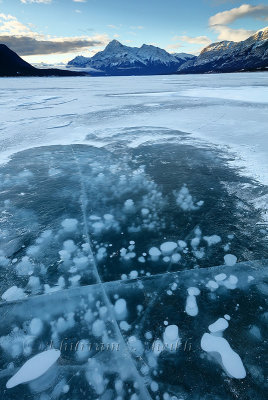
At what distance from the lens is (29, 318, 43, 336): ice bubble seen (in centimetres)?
182

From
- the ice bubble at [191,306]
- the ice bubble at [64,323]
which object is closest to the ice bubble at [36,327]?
the ice bubble at [64,323]

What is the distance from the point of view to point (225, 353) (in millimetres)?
1655

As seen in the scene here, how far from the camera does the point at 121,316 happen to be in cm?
191

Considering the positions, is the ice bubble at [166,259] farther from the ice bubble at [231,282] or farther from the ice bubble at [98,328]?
the ice bubble at [98,328]

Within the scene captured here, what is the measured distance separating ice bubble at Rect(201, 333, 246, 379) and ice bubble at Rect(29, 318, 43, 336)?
118 centimetres

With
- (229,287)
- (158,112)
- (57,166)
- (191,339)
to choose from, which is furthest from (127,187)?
(158,112)

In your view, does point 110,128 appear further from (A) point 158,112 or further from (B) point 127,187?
(B) point 127,187

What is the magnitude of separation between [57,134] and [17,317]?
583cm

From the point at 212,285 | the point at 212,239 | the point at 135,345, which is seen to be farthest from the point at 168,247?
the point at 135,345

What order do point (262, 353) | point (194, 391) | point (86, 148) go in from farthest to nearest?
point (86, 148), point (262, 353), point (194, 391)

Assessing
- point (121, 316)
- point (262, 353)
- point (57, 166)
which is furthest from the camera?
point (57, 166)

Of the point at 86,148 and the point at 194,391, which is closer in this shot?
the point at 194,391

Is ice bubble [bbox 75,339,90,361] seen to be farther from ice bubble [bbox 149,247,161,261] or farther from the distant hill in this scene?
the distant hill

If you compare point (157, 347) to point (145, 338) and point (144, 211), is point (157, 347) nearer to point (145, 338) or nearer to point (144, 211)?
point (145, 338)
